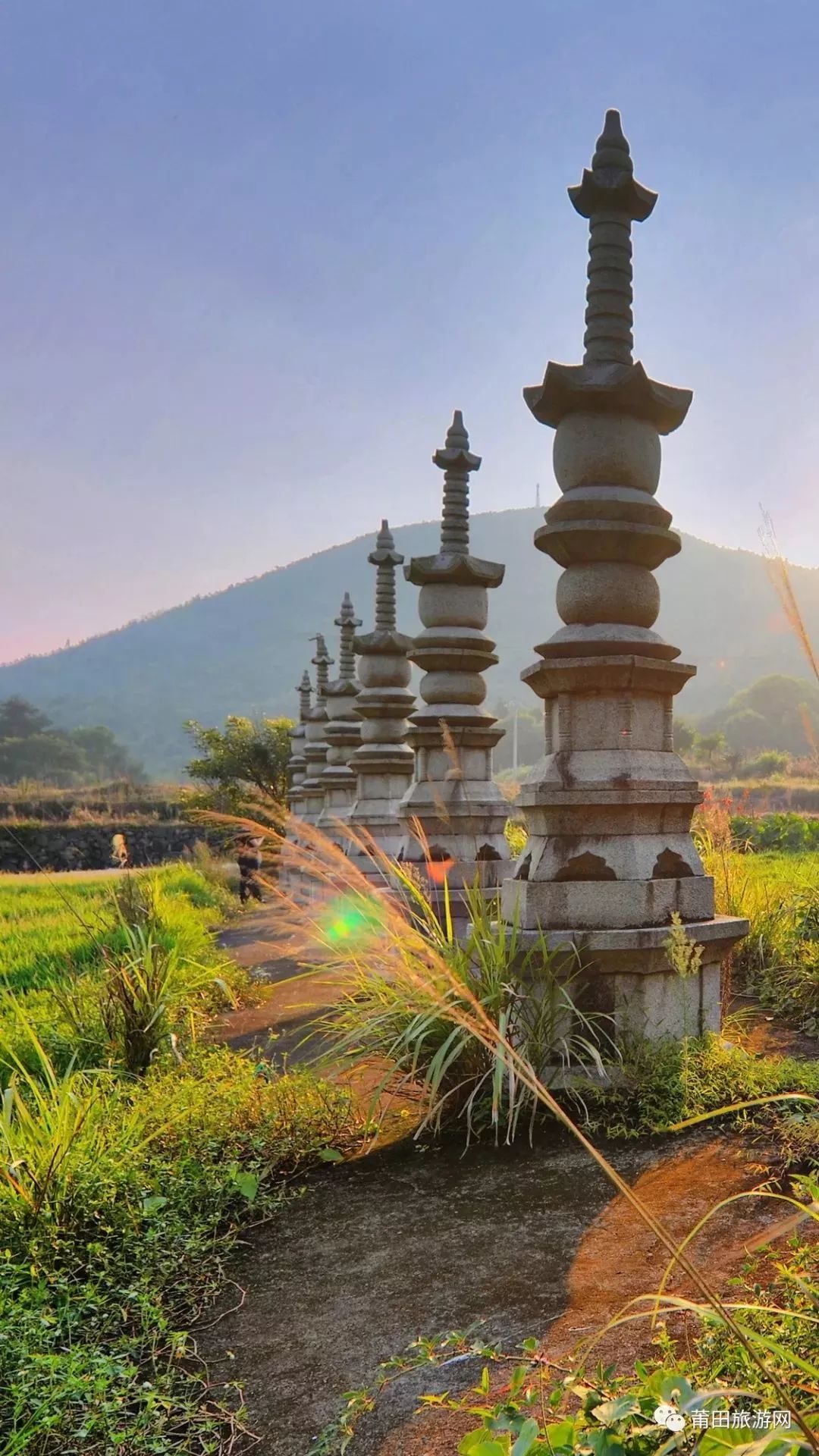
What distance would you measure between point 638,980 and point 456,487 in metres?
4.84

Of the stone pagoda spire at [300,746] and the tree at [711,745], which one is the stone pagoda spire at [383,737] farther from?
the tree at [711,745]

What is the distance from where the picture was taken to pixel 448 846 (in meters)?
7.00

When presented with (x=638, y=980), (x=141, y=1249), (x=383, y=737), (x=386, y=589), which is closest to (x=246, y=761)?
(x=386, y=589)

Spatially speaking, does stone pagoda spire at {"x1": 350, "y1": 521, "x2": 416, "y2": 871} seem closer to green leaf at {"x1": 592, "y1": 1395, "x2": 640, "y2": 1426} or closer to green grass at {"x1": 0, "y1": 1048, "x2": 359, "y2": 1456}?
green grass at {"x1": 0, "y1": 1048, "x2": 359, "y2": 1456}

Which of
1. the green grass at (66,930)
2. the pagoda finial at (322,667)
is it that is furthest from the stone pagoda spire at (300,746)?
the green grass at (66,930)

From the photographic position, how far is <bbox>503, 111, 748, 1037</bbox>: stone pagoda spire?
4191mm

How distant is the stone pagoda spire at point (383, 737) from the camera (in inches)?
384

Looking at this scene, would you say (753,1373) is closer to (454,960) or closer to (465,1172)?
(465,1172)

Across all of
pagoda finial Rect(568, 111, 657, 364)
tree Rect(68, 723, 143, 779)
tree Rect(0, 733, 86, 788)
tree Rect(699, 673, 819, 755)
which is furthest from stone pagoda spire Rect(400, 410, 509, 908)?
tree Rect(68, 723, 143, 779)

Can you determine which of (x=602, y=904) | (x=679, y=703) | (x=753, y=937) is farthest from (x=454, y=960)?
(x=679, y=703)

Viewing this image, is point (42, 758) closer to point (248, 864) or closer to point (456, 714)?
point (248, 864)

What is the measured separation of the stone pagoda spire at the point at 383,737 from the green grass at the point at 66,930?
7.09 ft

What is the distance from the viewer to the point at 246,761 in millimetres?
26406

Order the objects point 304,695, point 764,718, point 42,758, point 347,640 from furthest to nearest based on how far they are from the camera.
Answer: point 42,758
point 764,718
point 304,695
point 347,640
